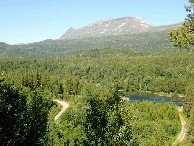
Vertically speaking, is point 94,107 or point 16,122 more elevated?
point 94,107

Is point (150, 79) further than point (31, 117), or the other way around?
point (150, 79)

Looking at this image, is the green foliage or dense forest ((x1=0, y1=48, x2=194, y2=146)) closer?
the green foliage

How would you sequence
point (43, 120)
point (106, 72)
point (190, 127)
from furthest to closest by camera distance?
point (106, 72) → point (190, 127) → point (43, 120)

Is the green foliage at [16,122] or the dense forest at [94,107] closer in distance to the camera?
the green foliage at [16,122]

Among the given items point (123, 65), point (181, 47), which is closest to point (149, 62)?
point (123, 65)

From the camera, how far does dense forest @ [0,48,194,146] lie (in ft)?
40.9

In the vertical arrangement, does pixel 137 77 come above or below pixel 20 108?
below

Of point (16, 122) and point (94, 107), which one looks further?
point (94, 107)

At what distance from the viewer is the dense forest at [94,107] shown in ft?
40.9

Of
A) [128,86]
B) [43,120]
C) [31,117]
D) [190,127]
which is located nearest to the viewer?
[31,117]

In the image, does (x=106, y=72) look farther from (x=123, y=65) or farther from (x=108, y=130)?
(x=108, y=130)

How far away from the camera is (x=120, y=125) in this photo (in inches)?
505

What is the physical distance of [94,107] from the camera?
43.5 ft

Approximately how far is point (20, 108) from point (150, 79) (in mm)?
125695
